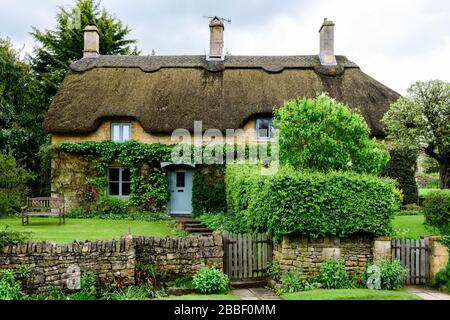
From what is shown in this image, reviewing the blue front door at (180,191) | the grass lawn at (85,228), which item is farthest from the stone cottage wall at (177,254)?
the blue front door at (180,191)

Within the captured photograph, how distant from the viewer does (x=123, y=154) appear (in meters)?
20.9

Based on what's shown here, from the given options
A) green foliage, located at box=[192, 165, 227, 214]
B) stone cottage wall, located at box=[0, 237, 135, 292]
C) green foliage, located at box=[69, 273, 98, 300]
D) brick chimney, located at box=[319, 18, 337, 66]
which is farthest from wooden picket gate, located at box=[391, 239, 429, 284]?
brick chimney, located at box=[319, 18, 337, 66]

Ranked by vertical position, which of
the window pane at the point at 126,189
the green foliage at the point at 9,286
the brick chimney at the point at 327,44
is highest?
the brick chimney at the point at 327,44

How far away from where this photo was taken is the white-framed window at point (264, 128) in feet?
70.4

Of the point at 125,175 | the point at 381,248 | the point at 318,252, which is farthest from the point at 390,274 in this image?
the point at 125,175

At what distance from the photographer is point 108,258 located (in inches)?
376

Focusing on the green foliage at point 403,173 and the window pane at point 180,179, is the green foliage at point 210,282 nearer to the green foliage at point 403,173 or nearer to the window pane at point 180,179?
the window pane at point 180,179

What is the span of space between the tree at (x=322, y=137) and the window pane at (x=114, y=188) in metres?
10.9

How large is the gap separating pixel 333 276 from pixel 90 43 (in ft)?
64.8

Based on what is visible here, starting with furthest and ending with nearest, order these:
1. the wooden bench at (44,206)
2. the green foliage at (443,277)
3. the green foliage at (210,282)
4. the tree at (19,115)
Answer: the tree at (19,115) → the wooden bench at (44,206) → the green foliage at (443,277) → the green foliage at (210,282)

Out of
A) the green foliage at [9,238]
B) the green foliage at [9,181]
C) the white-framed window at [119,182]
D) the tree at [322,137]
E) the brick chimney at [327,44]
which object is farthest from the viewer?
the brick chimney at [327,44]

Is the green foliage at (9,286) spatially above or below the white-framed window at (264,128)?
below
